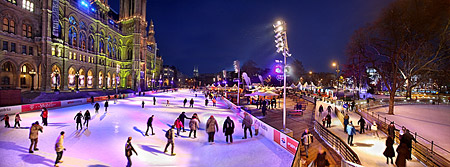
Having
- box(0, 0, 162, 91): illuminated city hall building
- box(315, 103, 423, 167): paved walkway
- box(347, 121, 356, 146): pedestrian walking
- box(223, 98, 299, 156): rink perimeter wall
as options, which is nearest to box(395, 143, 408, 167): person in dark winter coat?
box(315, 103, 423, 167): paved walkway

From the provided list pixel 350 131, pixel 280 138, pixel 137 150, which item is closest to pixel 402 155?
pixel 350 131

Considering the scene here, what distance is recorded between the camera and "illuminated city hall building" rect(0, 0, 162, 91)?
27.5 m

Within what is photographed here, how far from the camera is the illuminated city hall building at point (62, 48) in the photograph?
90.2ft

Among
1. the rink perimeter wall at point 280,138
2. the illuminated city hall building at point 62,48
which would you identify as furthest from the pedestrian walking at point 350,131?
the illuminated city hall building at point 62,48

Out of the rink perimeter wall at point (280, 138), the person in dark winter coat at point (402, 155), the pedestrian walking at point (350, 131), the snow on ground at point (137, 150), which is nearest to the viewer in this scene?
the person in dark winter coat at point (402, 155)

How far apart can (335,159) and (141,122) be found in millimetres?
13042

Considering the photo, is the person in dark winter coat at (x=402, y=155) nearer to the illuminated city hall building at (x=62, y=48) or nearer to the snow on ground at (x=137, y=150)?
the snow on ground at (x=137, y=150)

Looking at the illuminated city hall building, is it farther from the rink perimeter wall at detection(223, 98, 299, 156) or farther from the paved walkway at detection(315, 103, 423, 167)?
the paved walkway at detection(315, 103, 423, 167)

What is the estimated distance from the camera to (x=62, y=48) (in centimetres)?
3497

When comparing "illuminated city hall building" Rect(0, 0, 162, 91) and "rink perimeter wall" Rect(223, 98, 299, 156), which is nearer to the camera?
"rink perimeter wall" Rect(223, 98, 299, 156)

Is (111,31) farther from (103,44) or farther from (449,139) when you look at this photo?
(449,139)

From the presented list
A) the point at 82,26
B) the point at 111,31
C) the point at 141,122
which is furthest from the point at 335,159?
the point at 111,31

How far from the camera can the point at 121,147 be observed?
912 cm

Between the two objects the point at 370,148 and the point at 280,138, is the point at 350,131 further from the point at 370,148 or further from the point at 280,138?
the point at 280,138
